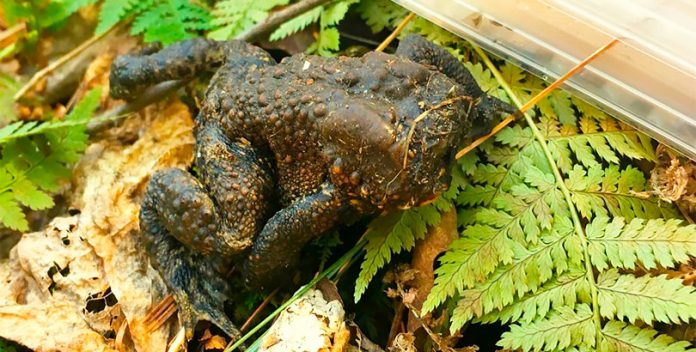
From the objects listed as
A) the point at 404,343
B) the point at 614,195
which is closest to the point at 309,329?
the point at 404,343

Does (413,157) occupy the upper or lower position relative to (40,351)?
upper

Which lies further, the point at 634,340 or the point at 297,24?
the point at 297,24

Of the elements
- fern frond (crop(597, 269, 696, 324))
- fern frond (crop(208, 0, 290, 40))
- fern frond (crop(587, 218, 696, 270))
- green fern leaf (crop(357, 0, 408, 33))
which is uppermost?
green fern leaf (crop(357, 0, 408, 33))

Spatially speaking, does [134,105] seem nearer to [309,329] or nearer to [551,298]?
[309,329]

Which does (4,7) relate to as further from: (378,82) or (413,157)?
(413,157)

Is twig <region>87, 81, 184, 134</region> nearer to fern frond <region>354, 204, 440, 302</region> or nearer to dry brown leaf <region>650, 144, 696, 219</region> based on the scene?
fern frond <region>354, 204, 440, 302</region>

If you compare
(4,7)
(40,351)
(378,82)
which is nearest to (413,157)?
(378,82)

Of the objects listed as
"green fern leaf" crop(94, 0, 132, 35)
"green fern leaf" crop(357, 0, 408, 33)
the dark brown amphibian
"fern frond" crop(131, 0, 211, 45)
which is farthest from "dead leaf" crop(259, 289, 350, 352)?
"green fern leaf" crop(94, 0, 132, 35)
